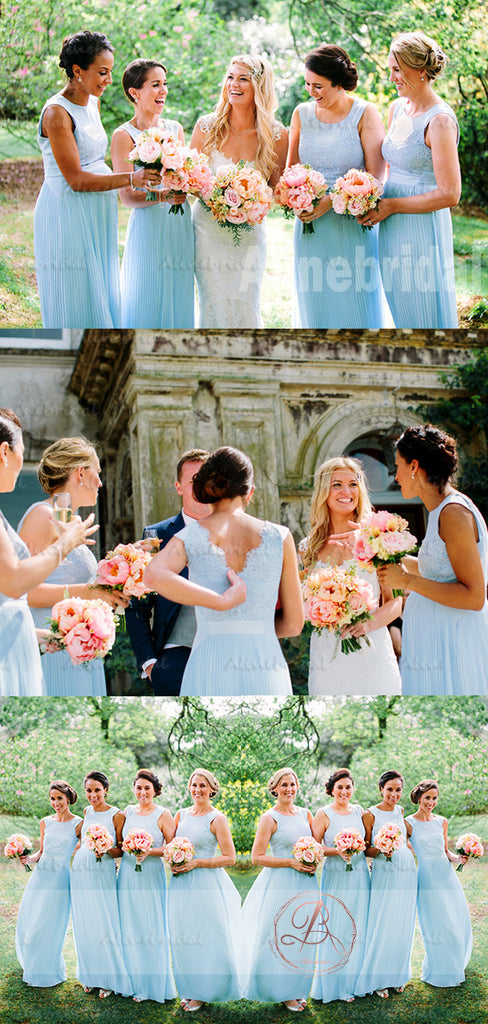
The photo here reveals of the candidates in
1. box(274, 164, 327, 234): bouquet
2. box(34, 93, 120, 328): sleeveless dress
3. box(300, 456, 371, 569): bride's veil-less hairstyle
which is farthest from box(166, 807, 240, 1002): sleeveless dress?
box(274, 164, 327, 234): bouquet

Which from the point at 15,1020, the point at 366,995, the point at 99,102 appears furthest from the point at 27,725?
the point at 99,102

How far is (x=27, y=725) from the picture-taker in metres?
8.98

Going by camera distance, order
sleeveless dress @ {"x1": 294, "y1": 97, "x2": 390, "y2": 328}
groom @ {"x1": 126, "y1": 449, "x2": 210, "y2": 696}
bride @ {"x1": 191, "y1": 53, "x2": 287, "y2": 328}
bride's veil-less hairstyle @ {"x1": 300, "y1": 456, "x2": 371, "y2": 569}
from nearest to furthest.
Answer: groom @ {"x1": 126, "y1": 449, "x2": 210, "y2": 696}
bride's veil-less hairstyle @ {"x1": 300, "y1": 456, "x2": 371, "y2": 569}
bride @ {"x1": 191, "y1": 53, "x2": 287, "y2": 328}
sleeveless dress @ {"x1": 294, "y1": 97, "x2": 390, "y2": 328}

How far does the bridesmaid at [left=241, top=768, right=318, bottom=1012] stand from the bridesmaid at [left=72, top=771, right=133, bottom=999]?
34.8 inches

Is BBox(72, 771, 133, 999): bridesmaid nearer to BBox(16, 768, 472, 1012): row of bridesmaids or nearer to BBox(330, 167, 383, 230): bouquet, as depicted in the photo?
BBox(16, 768, 472, 1012): row of bridesmaids

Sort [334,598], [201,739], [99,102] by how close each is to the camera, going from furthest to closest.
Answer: [99,102] < [201,739] < [334,598]

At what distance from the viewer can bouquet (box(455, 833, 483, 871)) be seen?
891 cm

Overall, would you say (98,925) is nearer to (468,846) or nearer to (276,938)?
(276,938)

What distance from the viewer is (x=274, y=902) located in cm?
869

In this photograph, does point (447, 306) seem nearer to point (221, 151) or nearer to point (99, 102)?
point (221, 151)

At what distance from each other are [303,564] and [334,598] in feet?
1.42

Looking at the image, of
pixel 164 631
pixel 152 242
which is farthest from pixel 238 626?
pixel 152 242

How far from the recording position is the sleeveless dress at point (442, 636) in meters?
8.43

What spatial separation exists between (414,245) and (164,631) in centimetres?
357
